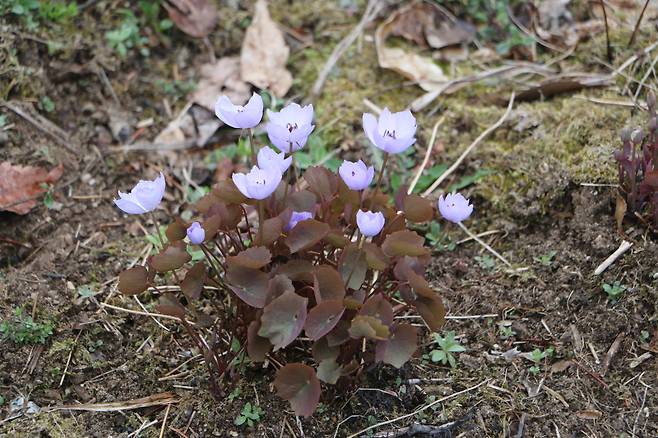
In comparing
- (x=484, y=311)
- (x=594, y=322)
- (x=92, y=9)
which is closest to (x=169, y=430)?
(x=484, y=311)

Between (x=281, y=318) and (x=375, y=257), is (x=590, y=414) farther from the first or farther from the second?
(x=281, y=318)

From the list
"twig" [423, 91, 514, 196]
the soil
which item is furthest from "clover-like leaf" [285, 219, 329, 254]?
"twig" [423, 91, 514, 196]

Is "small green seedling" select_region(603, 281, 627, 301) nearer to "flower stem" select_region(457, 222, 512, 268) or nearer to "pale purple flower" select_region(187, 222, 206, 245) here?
"flower stem" select_region(457, 222, 512, 268)

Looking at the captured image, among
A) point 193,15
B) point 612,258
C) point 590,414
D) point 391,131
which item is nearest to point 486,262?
point 612,258

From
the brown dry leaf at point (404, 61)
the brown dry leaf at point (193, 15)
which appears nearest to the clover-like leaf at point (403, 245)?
the brown dry leaf at point (404, 61)

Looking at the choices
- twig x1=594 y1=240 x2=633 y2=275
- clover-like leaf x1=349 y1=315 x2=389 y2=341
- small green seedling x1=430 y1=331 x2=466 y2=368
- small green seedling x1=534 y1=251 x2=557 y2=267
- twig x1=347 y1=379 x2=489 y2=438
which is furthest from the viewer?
small green seedling x1=534 y1=251 x2=557 y2=267

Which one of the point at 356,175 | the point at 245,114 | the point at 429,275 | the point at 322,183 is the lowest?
the point at 429,275

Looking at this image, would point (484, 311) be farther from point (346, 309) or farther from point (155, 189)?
point (155, 189)
